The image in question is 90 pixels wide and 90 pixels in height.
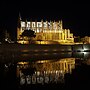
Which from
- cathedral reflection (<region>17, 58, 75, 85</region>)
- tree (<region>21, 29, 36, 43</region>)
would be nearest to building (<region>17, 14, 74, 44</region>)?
tree (<region>21, 29, 36, 43</region>)

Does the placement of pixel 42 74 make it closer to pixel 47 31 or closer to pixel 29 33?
pixel 29 33

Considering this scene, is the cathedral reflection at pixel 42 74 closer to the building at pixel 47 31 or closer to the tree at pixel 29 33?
the tree at pixel 29 33

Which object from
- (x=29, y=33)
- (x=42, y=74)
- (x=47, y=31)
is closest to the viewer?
(x=42, y=74)

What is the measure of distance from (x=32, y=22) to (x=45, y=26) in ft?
13.2

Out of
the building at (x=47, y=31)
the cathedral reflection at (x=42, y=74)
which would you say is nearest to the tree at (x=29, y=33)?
the building at (x=47, y=31)

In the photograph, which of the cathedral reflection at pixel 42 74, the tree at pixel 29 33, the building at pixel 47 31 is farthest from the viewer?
the building at pixel 47 31

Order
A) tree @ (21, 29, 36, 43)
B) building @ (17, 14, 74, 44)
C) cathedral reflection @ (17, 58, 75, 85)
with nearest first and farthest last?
1. cathedral reflection @ (17, 58, 75, 85)
2. tree @ (21, 29, 36, 43)
3. building @ (17, 14, 74, 44)

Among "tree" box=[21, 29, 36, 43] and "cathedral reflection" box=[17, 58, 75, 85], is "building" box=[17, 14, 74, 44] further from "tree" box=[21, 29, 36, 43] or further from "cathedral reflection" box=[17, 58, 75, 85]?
"cathedral reflection" box=[17, 58, 75, 85]

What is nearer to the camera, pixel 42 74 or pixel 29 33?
pixel 42 74

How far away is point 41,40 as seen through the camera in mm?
80000

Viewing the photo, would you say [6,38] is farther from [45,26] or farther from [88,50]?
[88,50]

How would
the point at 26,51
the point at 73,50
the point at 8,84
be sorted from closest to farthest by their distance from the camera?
the point at 8,84 → the point at 26,51 → the point at 73,50

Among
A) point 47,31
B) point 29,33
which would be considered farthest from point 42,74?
point 47,31

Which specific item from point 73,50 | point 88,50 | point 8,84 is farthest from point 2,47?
point 8,84
